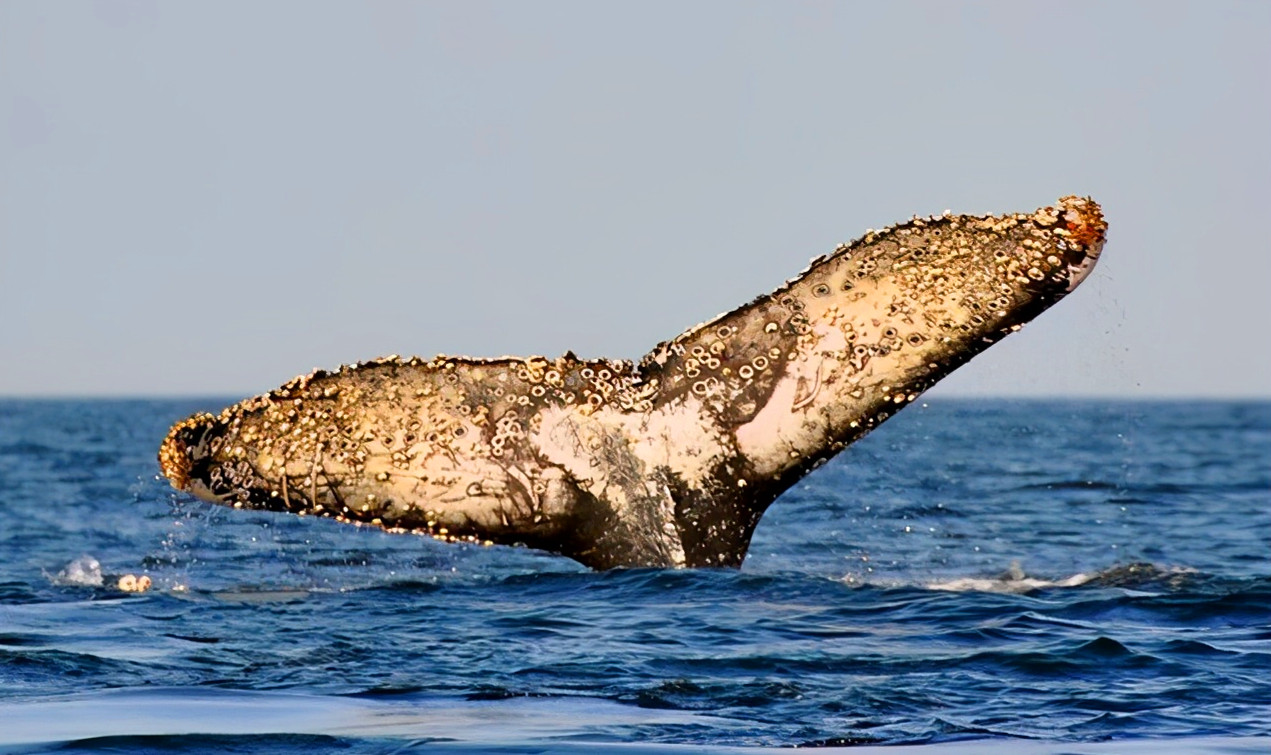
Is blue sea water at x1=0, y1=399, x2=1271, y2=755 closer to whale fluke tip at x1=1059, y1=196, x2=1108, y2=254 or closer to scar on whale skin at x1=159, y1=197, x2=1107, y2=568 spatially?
scar on whale skin at x1=159, y1=197, x2=1107, y2=568

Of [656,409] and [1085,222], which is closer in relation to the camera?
[1085,222]

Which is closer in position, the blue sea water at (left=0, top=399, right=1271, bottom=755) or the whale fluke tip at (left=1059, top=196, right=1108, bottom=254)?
the blue sea water at (left=0, top=399, right=1271, bottom=755)

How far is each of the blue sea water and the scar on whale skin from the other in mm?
646

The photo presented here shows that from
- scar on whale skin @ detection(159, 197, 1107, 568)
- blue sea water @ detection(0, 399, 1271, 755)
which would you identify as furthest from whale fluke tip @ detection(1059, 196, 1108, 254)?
blue sea water @ detection(0, 399, 1271, 755)

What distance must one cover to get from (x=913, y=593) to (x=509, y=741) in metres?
4.58

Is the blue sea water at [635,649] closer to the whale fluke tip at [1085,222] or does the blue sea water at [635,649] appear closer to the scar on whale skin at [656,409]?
the scar on whale skin at [656,409]

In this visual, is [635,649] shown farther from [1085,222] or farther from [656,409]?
[1085,222]

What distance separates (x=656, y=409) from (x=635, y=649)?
1136 millimetres

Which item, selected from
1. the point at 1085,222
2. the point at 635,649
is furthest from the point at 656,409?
the point at 1085,222

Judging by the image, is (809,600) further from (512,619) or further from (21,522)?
(21,522)

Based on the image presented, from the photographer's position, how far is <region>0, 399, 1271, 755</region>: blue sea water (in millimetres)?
7531

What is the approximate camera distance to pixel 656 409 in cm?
964

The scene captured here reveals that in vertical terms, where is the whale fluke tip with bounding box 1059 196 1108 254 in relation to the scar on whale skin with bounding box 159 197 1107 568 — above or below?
above

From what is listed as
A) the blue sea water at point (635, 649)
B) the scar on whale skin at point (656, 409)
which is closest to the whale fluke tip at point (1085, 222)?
the scar on whale skin at point (656, 409)
